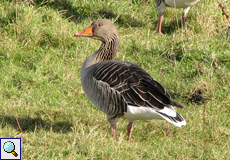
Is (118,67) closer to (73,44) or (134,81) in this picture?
(134,81)

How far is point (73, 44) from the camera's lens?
6516 mm

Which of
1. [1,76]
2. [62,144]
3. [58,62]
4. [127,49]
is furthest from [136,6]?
[62,144]

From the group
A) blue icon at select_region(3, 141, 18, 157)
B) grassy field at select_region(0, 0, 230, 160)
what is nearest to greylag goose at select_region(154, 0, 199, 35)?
grassy field at select_region(0, 0, 230, 160)

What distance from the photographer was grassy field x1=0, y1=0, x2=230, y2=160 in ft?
13.7

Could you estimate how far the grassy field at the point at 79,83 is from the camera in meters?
4.17

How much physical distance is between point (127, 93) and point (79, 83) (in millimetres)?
1724

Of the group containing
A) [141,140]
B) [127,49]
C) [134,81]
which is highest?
[134,81]

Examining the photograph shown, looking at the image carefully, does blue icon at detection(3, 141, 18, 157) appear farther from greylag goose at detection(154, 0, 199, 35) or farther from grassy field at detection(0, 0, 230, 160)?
greylag goose at detection(154, 0, 199, 35)

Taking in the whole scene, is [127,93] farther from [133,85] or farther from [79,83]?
[79,83]

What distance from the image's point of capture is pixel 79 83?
5750 millimetres

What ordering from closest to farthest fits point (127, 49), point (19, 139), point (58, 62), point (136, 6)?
point (19, 139) → point (58, 62) → point (127, 49) → point (136, 6)

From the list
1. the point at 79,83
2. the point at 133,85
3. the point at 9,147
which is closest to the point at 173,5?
the point at 79,83

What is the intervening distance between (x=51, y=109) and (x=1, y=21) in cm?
243

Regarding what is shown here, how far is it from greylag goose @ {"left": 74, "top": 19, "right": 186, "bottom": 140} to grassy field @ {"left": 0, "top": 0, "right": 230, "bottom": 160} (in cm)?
34
